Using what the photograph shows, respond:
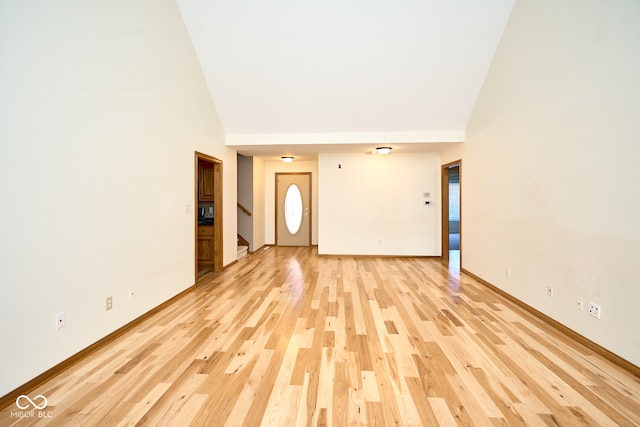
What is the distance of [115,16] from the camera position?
2.59 meters

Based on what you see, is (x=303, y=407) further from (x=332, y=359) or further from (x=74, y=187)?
(x=74, y=187)

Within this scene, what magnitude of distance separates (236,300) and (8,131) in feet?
8.84

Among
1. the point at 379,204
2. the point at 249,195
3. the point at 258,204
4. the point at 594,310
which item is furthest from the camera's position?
the point at 258,204

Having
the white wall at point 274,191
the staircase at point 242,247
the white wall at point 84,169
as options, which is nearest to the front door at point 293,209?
the white wall at point 274,191

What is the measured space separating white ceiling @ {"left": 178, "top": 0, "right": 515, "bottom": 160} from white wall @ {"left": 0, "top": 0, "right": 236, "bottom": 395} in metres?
0.73

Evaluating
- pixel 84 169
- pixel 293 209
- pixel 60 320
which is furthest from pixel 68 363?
pixel 293 209

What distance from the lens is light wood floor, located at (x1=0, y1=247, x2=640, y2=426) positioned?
66.8 inches

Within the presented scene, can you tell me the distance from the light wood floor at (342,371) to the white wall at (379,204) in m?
2.88

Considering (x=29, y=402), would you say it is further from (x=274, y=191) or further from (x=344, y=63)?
(x=274, y=191)

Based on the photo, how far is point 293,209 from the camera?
26.6ft

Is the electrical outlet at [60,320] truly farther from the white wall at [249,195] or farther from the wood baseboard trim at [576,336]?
the white wall at [249,195]

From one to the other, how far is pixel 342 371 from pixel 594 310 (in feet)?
7.47

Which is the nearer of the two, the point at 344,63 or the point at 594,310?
the point at 594,310

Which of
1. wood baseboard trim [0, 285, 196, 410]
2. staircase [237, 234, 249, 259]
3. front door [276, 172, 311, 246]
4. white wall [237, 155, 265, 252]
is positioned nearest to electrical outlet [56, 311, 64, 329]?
wood baseboard trim [0, 285, 196, 410]
